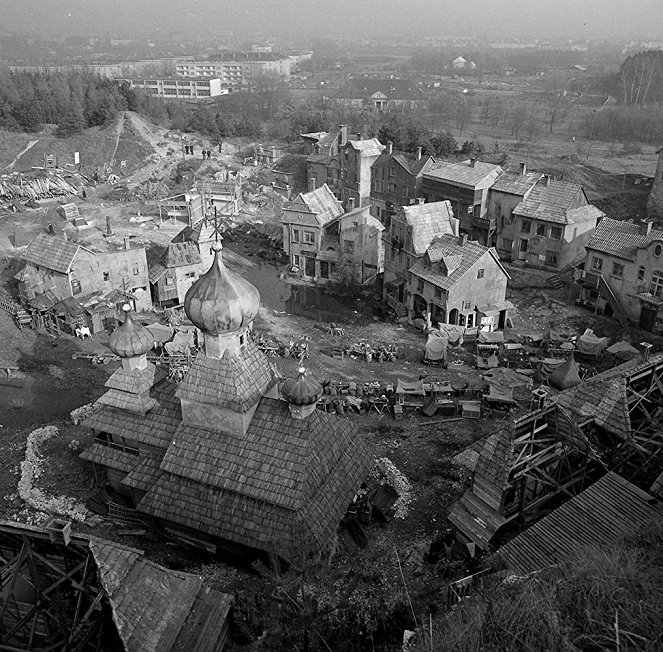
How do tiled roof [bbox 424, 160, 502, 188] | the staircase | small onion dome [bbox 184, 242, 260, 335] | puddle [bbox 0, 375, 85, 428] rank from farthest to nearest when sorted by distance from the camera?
tiled roof [bbox 424, 160, 502, 188]
the staircase
puddle [bbox 0, 375, 85, 428]
small onion dome [bbox 184, 242, 260, 335]

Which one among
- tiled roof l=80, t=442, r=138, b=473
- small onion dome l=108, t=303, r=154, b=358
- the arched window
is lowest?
the arched window

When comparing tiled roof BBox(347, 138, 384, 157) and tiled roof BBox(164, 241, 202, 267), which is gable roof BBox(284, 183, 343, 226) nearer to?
tiled roof BBox(164, 241, 202, 267)

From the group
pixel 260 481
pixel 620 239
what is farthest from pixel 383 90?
pixel 260 481

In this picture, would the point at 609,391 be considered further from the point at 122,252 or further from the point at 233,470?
the point at 122,252

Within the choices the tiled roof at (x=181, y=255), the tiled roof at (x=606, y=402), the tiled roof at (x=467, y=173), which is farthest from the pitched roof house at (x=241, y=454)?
the tiled roof at (x=467, y=173)

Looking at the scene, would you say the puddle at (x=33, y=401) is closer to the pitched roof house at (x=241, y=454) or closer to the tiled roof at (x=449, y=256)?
the pitched roof house at (x=241, y=454)

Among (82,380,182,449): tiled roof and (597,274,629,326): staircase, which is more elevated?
(82,380,182,449): tiled roof

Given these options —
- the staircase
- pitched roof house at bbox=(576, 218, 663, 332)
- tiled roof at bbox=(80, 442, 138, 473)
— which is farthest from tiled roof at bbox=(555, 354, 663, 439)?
the staircase
